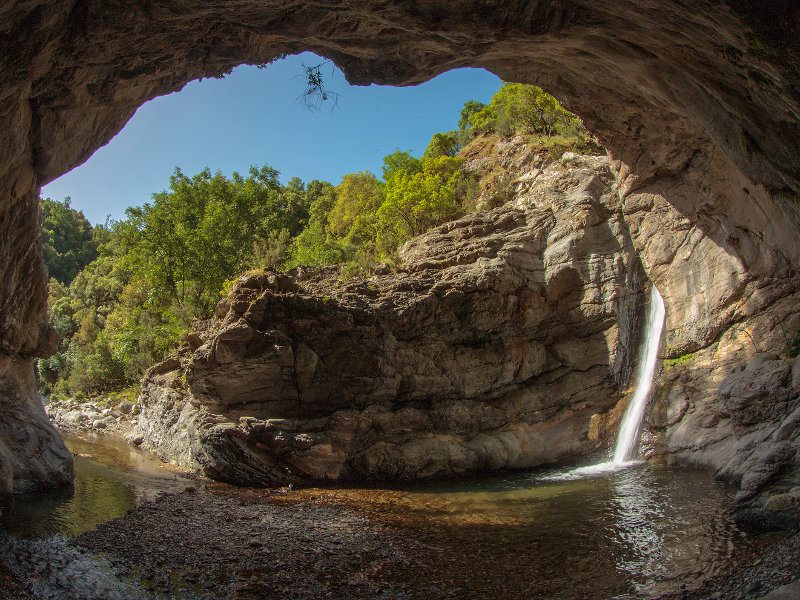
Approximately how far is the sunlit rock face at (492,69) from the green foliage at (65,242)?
7367 centimetres

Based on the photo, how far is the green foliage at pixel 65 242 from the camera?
76000 millimetres

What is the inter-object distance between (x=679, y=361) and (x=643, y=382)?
1.32 m

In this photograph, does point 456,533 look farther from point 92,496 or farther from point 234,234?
point 234,234

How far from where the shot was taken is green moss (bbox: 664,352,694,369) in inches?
662

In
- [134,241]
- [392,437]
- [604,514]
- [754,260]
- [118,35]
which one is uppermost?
[134,241]

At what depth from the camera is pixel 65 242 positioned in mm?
82000

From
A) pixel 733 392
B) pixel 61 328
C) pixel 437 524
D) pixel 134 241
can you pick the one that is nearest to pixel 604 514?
pixel 437 524

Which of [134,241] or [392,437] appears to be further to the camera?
[134,241]

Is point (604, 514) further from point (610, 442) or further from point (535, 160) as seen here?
point (535, 160)

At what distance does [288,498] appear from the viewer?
519 inches

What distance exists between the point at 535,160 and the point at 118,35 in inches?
784

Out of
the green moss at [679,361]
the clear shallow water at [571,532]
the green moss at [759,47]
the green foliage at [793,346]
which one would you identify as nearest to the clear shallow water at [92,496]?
the clear shallow water at [571,532]

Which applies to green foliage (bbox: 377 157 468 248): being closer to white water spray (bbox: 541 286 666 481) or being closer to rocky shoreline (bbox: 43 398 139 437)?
white water spray (bbox: 541 286 666 481)

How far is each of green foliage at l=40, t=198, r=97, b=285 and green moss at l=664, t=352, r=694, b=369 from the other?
79299mm
